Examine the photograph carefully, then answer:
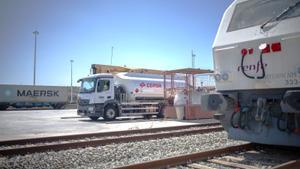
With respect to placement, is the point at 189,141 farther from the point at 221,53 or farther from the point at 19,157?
the point at 19,157

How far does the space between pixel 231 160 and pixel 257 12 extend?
9.27 ft

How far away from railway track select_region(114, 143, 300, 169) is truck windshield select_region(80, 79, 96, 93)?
1441cm

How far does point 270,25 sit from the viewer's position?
6098 millimetres

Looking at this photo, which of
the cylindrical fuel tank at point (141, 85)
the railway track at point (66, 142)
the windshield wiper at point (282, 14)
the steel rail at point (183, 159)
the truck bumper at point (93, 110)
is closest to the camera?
the steel rail at point (183, 159)

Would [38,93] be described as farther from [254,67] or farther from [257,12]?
[254,67]

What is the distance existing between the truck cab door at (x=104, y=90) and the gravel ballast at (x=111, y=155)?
11867 mm

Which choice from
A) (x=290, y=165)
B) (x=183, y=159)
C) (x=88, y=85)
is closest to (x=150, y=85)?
(x=88, y=85)

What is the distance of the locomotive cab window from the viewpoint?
20.6 meters

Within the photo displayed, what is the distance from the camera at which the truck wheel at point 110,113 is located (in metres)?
20.8

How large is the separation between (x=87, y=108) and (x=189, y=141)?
1258cm

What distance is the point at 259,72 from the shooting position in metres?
6.21

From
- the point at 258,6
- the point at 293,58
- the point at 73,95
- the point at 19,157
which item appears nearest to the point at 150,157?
the point at 19,157

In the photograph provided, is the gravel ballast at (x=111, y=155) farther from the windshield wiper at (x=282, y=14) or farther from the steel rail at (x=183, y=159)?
the windshield wiper at (x=282, y=14)

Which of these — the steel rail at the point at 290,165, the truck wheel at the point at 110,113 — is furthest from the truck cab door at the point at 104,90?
the steel rail at the point at 290,165
